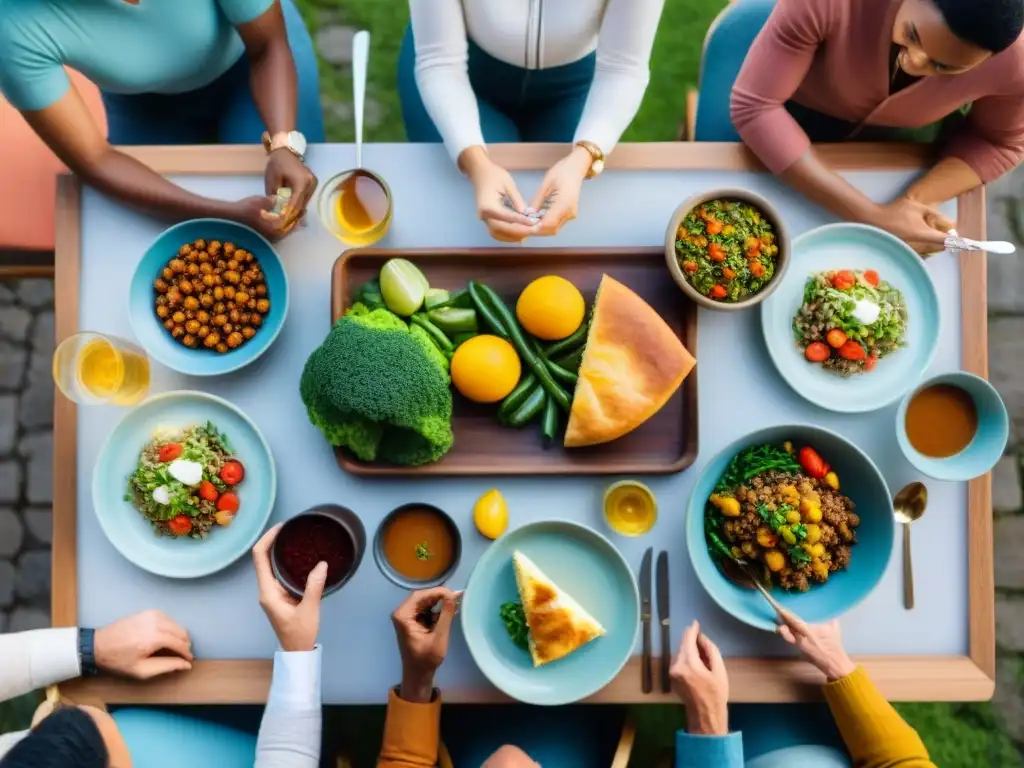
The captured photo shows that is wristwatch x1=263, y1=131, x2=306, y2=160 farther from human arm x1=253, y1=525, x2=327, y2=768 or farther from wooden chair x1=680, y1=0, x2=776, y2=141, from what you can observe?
wooden chair x1=680, y1=0, x2=776, y2=141

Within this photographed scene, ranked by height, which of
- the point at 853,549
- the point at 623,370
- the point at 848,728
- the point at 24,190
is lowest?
the point at 848,728

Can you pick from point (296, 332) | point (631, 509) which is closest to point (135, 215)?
point (296, 332)

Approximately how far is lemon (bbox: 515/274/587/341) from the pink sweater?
49cm

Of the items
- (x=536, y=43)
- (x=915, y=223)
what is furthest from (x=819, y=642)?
(x=536, y=43)

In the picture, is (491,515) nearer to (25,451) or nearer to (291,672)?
(291,672)

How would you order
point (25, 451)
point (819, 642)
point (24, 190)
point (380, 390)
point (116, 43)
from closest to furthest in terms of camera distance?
point (380, 390) < point (819, 642) < point (116, 43) < point (24, 190) < point (25, 451)

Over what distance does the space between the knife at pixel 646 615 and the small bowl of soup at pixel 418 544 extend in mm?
355

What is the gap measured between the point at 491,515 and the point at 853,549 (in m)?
0.69

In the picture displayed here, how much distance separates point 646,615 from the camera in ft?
4.64

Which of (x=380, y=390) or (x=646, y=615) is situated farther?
(x=646, y=615)

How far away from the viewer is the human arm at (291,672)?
131 cm

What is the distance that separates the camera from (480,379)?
1.38 m

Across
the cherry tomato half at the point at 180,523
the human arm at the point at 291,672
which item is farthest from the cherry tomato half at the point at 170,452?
the human arm at the point at 291,672

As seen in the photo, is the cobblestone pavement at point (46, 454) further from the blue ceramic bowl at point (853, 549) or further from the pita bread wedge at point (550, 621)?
the pita bread wedge at point (550, 621)
